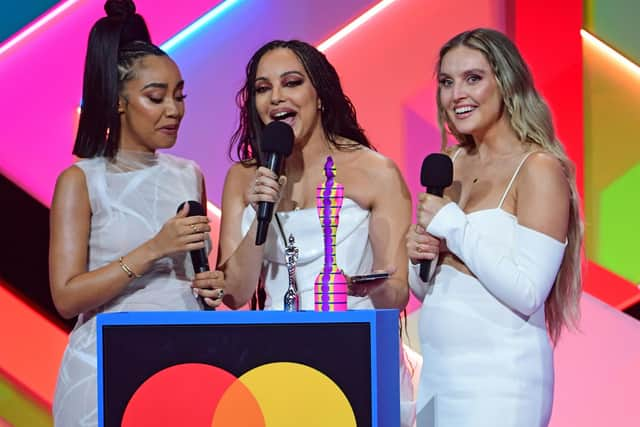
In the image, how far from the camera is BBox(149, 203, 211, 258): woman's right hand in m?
2.43

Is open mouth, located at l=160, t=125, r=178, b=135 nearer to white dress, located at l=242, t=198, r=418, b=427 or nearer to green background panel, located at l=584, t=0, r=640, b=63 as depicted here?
white dress, located at l=242, t=198, r=418, b=427

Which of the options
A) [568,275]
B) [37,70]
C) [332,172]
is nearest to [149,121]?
[332,172]

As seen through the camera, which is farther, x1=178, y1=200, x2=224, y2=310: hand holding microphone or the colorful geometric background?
the colorful geometric background

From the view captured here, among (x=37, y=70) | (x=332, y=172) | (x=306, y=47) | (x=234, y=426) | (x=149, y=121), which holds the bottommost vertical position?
(x=234, y=426)

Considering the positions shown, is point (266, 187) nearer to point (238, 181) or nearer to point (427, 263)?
point (427, 263)

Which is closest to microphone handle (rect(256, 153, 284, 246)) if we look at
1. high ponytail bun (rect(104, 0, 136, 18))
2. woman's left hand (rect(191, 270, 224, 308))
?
woman's left hand (rect(191, 270, 224, 308))

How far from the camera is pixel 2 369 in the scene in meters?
3.98

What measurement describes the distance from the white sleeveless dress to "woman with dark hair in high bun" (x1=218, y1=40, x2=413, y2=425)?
1.05 feet

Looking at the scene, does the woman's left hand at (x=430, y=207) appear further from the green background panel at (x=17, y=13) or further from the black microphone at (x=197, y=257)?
the green background panel at (x=17, y=13)

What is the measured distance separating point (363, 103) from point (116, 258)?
1573mm

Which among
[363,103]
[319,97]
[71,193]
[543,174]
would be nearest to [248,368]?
[543,174]

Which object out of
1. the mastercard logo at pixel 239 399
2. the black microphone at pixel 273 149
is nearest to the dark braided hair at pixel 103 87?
the black microphone at pixel 273 149

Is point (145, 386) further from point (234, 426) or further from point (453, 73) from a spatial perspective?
point (453, 73)

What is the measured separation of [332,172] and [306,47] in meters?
0.61
